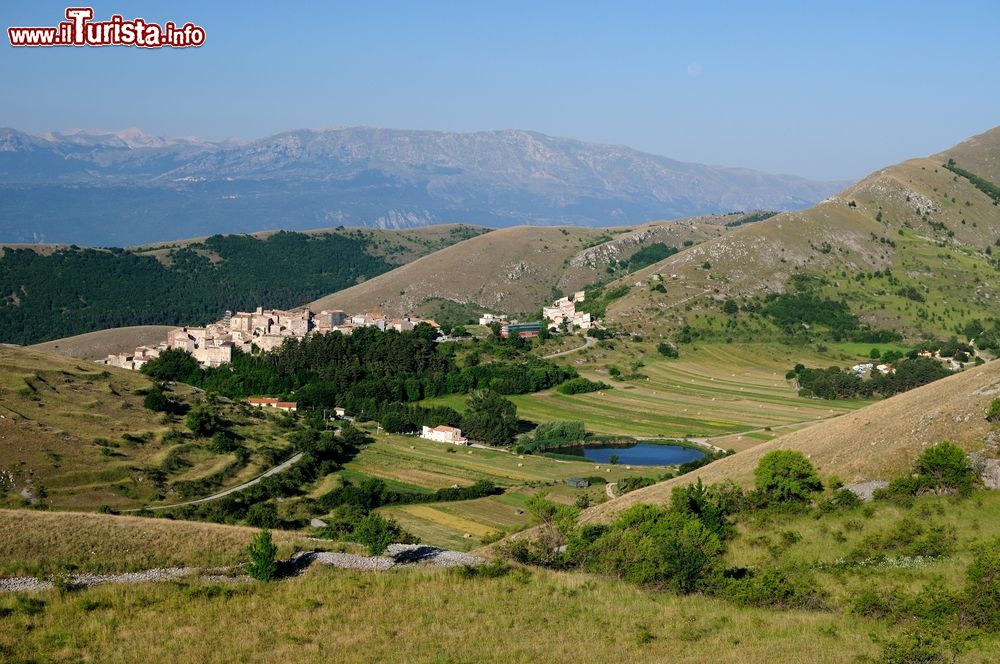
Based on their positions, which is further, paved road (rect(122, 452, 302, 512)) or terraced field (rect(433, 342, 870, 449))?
terraced field (rect(433, 342, 870, 449))

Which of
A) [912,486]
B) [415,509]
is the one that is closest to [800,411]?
[415,509]

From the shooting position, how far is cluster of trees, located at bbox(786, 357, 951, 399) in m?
120

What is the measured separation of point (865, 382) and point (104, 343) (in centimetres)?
12925

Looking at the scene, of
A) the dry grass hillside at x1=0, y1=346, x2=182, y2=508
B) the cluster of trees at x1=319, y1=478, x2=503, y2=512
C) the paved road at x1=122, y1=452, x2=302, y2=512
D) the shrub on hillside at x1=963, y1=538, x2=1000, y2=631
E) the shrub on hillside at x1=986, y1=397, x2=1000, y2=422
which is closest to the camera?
the shrub on hillside at x1=963, y1=538, x2=1000, y2=631

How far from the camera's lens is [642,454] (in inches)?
3612

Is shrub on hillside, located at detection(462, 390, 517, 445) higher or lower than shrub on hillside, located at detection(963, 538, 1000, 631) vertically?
lower

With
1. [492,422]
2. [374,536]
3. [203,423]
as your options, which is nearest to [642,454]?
[492,422]

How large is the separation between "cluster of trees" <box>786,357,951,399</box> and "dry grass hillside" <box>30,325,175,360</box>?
109 m

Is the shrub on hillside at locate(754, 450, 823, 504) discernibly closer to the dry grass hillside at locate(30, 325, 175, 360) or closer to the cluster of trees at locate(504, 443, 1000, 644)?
the cluster of trees at locate(504, 443, 1000, 644)

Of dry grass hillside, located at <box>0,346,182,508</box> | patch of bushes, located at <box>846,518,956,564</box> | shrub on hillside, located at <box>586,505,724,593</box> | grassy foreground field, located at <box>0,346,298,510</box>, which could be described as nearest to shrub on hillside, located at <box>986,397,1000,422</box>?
patch of bushes, located at <box>846,518,956,564</box>

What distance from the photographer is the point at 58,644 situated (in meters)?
27.1

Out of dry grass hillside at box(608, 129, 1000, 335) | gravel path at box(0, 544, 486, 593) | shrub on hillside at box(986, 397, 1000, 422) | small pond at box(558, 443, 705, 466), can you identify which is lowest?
small pond at box(558, 443, 705, 466)

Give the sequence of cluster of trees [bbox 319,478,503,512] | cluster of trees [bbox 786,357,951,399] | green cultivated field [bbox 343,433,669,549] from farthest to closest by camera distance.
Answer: cluster of trees [bbox 786,357,951,399], cluster of trees [bbox 319,478,503,512], green cultivated field [bbox 343,433,669,549]

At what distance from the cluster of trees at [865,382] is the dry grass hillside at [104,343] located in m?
109
